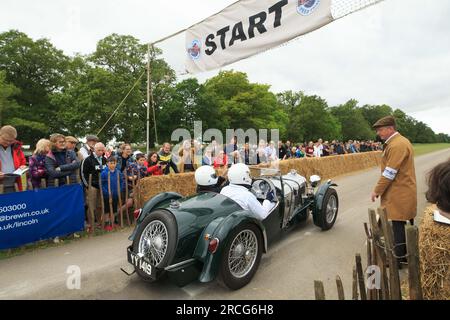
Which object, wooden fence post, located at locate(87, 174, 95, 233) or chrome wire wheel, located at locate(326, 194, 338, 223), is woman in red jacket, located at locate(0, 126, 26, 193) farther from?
chrome wire wheel, located at locate(326, 194, 338, 223)

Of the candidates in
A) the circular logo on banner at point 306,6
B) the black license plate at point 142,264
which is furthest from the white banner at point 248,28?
the black license plate at point 142,264

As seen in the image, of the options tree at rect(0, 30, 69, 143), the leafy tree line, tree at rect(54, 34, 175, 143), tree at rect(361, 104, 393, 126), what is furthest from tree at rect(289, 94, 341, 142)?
tree at rect(0, 30, 69, 143)

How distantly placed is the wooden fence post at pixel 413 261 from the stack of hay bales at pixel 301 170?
530 centimetres

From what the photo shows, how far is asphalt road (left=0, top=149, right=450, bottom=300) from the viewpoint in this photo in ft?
10.5

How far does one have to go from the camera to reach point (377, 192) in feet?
12.4

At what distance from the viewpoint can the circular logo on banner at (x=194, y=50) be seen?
683cm

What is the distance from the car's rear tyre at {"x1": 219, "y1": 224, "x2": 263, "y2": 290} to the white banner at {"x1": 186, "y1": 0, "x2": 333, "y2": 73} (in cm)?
363

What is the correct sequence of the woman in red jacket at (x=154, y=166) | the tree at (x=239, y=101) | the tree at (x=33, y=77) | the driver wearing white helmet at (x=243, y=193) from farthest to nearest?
the tree at (x=239, y=101) → the tree at (x=33, y=77) → the woman in red jacket at (x=154, y=166) → the driver wearing white helmet at (x=243, y=193)

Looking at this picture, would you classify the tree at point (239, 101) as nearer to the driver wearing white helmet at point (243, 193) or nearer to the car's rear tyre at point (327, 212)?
the car's rear tyre at point (327, 212)
